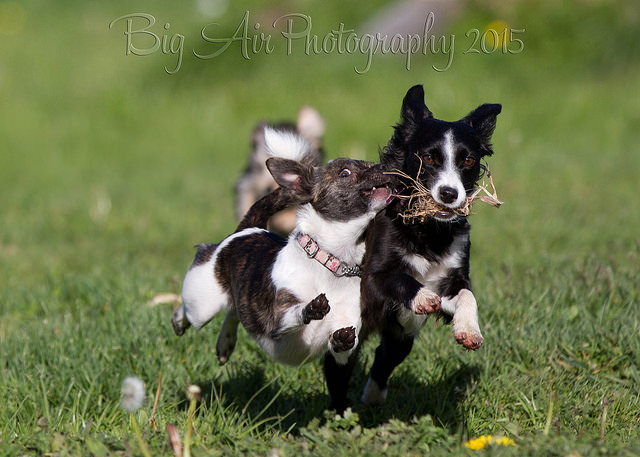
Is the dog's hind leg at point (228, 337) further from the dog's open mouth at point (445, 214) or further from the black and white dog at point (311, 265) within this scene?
the dog's open mouth at point (445, 214)

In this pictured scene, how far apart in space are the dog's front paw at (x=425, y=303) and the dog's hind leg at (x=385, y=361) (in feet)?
1.82

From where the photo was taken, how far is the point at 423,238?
12.7ft

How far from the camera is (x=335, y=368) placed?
409 centimetres

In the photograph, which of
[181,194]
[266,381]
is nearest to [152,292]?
[266,381]

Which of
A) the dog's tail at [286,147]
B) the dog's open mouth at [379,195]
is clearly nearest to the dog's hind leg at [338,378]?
the dog's open mouth at [379,195]

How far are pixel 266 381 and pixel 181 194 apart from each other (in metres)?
6.44

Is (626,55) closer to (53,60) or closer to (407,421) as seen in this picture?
(407,421)

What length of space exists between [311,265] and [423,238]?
1.88 ft

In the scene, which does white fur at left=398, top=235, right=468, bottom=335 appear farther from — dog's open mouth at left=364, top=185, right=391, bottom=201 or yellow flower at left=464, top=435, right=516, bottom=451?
yellow flower at left=464, top=435, right=516, bottom=451

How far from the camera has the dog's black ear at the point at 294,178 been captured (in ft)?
13.0

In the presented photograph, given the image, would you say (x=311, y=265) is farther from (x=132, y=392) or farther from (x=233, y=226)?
(x=233, y=226)

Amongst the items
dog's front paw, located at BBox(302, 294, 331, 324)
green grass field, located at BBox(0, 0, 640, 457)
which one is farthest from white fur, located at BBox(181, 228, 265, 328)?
dog's front paw, located at BBox(302, 294, 331, 324)

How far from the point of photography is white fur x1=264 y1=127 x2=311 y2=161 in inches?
167

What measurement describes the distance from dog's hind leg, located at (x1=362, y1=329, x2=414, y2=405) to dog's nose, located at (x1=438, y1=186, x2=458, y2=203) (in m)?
0.80
